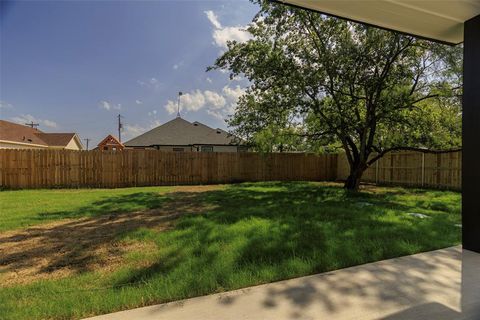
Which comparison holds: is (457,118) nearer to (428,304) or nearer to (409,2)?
(409,2)

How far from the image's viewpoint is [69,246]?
4395 millimetres

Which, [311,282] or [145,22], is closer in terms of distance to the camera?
[311,282]

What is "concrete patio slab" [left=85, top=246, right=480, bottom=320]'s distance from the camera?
2.43 m

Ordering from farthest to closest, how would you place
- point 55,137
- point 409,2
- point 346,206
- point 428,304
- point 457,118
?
point 55,137
point 457,118
point 346,206
point 409,2
point 428,304

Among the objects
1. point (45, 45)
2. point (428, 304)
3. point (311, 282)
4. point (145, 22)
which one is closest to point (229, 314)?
point (311, 282)

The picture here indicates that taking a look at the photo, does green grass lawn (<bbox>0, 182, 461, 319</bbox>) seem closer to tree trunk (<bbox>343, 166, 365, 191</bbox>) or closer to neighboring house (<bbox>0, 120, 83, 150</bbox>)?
tree trunk (<bbox>343, 166, 365, 191</bbox>)

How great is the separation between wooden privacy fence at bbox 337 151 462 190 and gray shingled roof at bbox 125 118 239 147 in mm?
11419

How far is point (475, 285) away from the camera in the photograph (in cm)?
297

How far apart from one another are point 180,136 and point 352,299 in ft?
75.0

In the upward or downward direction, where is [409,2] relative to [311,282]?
upward

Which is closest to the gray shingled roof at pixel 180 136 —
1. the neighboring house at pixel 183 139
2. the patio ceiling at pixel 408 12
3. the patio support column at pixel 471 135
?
the neighboring house at pixel 183 139

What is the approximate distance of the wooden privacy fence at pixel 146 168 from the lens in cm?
1318

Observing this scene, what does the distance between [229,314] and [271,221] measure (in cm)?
330

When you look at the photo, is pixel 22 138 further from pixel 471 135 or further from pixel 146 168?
pixel 471 135
